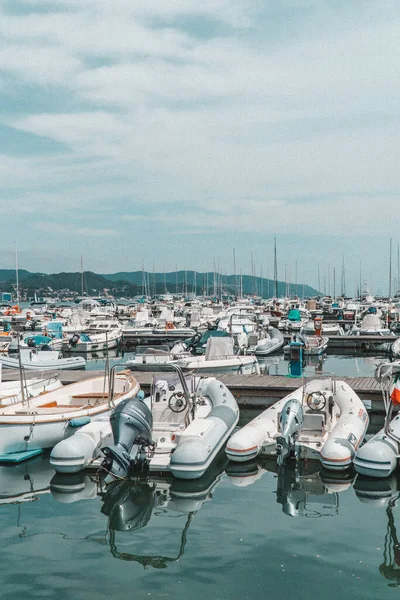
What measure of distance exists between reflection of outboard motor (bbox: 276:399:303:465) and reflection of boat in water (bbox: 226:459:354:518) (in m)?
→ 0.39

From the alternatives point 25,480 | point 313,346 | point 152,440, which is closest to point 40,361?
point 313,346

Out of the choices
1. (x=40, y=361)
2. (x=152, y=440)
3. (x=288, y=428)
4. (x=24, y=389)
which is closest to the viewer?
(x=288, y=428)

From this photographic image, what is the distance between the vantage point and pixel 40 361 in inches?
1080

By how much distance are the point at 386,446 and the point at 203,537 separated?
424 cm

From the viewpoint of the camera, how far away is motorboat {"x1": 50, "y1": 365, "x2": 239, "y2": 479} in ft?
36.2

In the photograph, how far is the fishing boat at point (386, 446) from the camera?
35.6 feet

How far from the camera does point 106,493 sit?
35.6 feet

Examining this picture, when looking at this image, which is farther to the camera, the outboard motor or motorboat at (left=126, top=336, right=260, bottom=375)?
motorboat at (left=126, top=336, right=260, bottom=375)

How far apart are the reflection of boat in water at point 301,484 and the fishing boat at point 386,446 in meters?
0.57

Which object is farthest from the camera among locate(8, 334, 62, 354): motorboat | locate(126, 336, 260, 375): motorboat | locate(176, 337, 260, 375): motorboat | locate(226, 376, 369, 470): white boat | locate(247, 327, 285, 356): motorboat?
locate(8, 334, 62, 354): motorboat

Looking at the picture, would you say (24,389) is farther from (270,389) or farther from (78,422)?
(270,389)

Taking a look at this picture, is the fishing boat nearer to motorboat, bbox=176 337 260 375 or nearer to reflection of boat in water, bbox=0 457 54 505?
reflection of boat in water, bbox=0 457 54 505

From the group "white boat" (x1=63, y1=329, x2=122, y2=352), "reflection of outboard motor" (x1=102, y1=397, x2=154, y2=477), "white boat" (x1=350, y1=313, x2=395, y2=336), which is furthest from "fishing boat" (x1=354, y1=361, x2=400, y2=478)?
"white boat" (x1=350, y1=313, x2=395, y2=336)

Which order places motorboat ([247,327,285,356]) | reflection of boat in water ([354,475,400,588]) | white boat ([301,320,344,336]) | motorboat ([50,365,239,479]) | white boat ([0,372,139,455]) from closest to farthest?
reflection of boat in water ([354,475,400,588])
motorboat ([50,365,239,479])
white boat ([0,372,139,455])
motorboat ([247,327,285,356])
white boat ([301,320,344,336])
